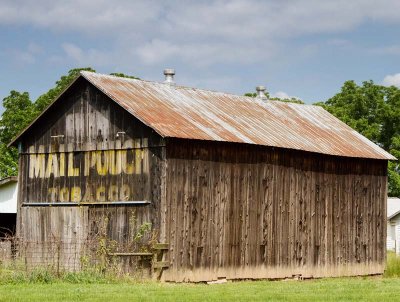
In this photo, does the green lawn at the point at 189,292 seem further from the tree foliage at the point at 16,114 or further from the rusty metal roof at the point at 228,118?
the tree foliage at the point at 16,114

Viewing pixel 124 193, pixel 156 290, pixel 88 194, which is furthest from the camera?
pixel 88 194

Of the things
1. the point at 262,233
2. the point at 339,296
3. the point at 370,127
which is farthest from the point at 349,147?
the point at 370,127

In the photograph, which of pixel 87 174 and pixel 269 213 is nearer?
pixel 87 174

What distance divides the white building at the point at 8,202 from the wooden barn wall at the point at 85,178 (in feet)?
16.0

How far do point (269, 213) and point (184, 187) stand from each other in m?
4.19

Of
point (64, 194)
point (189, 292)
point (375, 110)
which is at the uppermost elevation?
point (375, 110)

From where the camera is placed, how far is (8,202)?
39.8 metres

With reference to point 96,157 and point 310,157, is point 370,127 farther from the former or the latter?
point 96,157

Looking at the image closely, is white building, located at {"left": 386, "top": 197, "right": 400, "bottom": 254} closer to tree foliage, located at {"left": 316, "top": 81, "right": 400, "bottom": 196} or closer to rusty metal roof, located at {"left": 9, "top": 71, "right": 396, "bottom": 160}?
tree foliage, located at {"left": 316, "top": 81, "right": 400, "bottom": 196}

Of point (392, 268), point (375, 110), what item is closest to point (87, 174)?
point (392, 268)

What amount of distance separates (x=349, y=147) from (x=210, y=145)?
8.17 metres

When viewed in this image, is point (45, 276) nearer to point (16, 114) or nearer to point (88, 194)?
point (88, 194)

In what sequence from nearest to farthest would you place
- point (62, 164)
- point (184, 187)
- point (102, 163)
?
1. point (184, 187)
2. point (102, 163)
3. point (62, 164)

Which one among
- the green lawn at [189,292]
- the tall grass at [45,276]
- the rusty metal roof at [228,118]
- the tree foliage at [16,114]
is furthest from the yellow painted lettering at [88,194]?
the tree foliage at [16,114]
